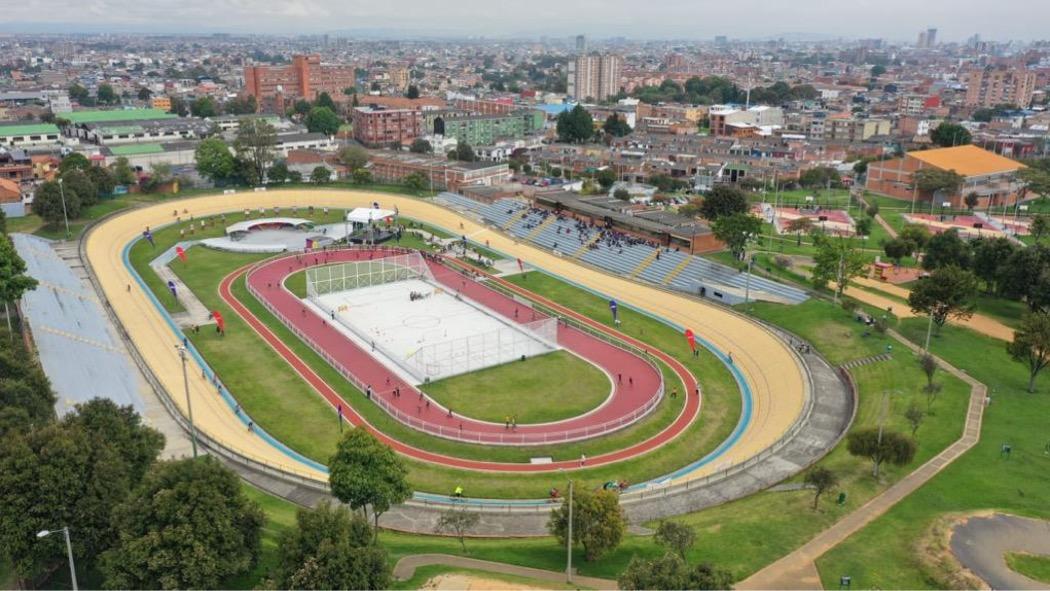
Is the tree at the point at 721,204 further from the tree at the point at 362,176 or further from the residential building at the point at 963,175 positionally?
the tree at the point at 362,176

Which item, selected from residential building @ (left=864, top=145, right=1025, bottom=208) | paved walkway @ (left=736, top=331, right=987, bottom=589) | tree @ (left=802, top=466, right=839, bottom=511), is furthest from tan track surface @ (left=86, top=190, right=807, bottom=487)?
residential building @ (left=864, top=145, right=1025, bottom=208)

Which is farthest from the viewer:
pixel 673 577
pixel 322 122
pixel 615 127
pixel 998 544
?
pixel 615 127

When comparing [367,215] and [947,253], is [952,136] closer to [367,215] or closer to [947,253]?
[947,253]

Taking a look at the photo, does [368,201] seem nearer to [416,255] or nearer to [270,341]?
[416,255]

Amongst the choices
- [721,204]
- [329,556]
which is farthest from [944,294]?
[329,556]

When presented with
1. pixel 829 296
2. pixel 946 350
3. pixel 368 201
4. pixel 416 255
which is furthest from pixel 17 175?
pixel 946 350
